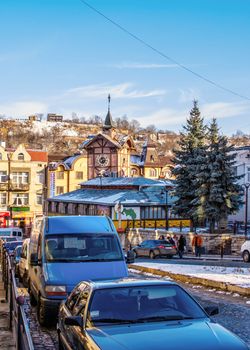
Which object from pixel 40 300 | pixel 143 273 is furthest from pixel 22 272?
pixel 40 300

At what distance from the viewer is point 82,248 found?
12.8 metres

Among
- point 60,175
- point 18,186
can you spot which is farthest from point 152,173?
point 18,186

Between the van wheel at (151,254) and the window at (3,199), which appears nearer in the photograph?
the van wheel at (151,254)

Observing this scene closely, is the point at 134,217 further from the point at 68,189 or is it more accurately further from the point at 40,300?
the point at 40,300

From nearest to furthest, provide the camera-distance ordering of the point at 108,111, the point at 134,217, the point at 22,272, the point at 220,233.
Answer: the point at 22,272, the point at 220,233, the point at 134,217, the point at 108,111

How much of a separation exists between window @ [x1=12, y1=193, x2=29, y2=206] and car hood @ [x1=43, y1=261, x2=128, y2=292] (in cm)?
7050

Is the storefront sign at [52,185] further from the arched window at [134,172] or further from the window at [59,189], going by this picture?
the arched window at [134,172]

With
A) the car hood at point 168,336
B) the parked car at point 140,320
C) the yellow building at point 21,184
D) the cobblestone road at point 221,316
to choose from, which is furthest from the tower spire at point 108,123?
the car hood at point 168,336

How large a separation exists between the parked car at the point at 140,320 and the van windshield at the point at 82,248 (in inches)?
165

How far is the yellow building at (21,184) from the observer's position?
8038 centimetres

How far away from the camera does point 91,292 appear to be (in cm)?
759

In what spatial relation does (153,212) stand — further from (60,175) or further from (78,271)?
(78,271)

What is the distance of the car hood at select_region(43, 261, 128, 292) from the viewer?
38.2ft

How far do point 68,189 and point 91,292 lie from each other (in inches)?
3111
